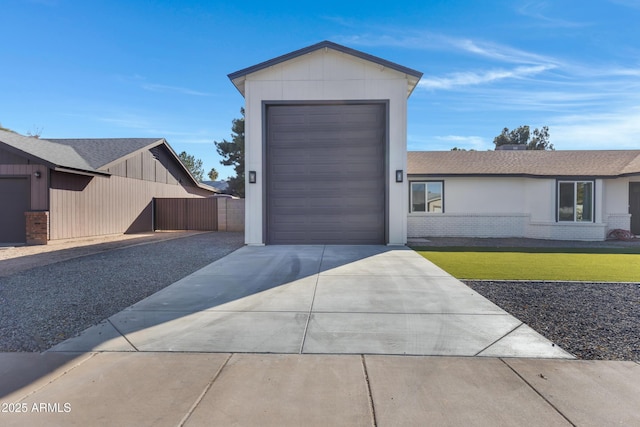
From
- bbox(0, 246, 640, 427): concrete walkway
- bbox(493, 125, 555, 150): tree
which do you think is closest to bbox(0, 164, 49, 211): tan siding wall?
bbox(0, 246, 640, 427): concrete walkway

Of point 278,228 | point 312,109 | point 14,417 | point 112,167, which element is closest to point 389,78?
point 312,109

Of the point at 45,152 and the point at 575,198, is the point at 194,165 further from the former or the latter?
the point at 575,198

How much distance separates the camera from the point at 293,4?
1298cm

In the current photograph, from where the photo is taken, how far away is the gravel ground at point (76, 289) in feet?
14.4

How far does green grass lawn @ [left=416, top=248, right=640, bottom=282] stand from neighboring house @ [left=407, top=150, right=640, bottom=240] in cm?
371

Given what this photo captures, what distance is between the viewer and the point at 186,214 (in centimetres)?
2162

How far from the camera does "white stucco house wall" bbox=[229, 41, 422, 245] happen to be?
40.7 feet

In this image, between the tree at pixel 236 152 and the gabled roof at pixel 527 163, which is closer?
the gabled roof at pixel 527 163

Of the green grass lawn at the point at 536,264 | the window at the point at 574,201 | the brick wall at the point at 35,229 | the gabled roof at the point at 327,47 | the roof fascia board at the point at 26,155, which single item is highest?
the gabled roof at the point at 327,47

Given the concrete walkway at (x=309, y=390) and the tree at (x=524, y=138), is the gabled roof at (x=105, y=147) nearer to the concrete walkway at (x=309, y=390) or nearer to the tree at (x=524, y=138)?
the concrete walkway at (x=309, y=390)

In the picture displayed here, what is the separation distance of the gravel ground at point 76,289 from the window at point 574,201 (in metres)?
14.5

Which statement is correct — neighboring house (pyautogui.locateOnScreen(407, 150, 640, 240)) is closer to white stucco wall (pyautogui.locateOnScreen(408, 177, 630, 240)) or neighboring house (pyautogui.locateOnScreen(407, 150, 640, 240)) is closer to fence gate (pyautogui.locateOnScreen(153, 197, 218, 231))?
white stucco wall (pyautogui.locateOnScreen(408, 177, 630, 240))

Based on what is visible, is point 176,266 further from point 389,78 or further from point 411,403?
point 389,78

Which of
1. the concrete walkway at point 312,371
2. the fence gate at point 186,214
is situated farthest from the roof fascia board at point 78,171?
the concrete walkway at point 312,371
